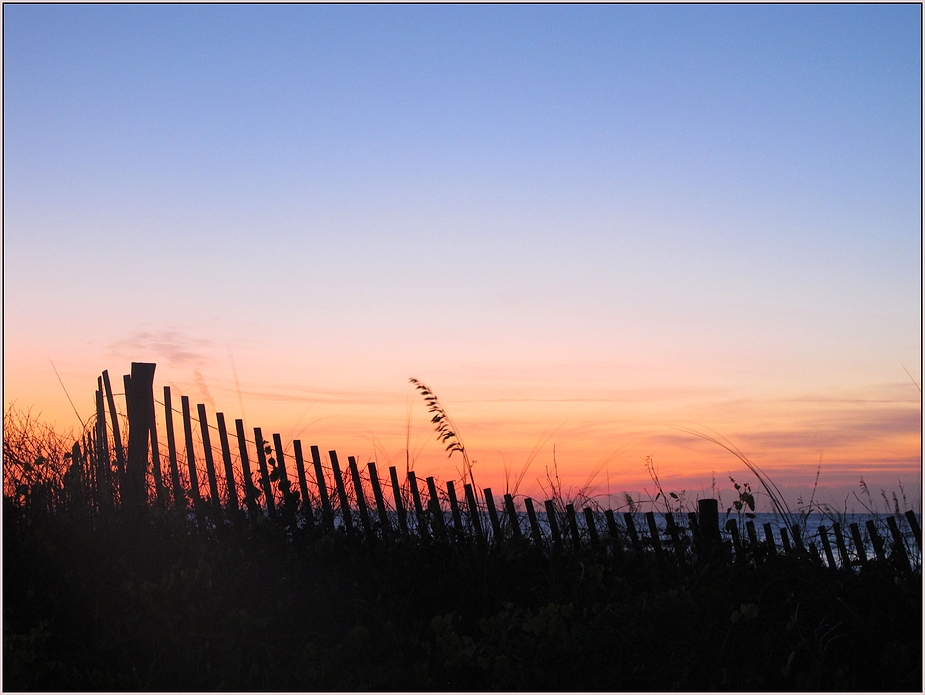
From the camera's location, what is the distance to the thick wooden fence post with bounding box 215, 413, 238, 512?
18.6 feet

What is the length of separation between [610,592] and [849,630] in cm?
129

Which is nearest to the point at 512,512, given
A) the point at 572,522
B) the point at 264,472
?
the point at 572,522

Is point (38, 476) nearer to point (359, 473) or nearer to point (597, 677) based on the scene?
point (359, 473)

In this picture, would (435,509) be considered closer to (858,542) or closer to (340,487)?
(340,487)

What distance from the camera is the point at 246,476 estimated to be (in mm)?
5684

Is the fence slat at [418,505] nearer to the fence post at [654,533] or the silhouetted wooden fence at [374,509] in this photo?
the silhouetted wooden fence at [374,509]

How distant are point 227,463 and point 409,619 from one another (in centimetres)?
227

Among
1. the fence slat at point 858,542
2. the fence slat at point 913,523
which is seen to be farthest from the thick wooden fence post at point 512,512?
the fence slat at point 913,523

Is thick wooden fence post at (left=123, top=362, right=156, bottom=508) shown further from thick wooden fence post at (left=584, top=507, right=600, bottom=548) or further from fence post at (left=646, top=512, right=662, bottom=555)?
fence post at (left=646, top=512, right=662, bottom=555)

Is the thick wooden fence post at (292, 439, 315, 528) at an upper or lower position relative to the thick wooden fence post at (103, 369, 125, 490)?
lower

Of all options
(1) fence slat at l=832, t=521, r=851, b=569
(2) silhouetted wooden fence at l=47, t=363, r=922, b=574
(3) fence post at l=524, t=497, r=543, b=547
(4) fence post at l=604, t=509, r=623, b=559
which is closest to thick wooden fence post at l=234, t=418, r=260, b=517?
(2) silhouetted wooden fence at l=47, t=363, r=922, b=574

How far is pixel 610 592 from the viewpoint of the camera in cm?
457

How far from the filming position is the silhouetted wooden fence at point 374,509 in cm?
471

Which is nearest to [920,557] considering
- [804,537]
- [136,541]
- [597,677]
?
[804,537]
